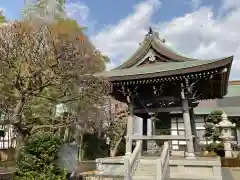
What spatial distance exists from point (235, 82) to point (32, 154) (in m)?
27.7

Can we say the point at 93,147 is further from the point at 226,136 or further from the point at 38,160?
the point at 38,160

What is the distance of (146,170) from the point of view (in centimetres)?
1045

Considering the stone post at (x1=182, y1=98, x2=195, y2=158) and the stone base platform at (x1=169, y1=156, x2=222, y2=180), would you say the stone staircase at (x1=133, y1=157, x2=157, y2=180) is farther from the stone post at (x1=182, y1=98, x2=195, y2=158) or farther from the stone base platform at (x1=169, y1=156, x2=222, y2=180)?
the stone post at (x1=182, y1=98, x2=195, y2=158)

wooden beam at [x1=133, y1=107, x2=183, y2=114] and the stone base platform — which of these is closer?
the stone base platform

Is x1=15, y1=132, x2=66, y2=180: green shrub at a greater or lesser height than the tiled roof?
lesser

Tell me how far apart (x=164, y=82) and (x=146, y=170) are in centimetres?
412

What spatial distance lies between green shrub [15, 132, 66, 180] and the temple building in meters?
4.06

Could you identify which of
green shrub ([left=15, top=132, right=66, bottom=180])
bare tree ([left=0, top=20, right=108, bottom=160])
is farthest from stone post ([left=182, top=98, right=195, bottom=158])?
green shrub ([left=15, top=132, right=66, bottom=180])

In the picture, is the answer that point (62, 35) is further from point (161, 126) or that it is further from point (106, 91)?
point (161, 126)

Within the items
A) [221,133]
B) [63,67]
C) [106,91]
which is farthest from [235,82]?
[63,67]

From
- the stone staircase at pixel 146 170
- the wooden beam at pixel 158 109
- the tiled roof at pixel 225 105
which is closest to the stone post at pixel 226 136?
the tiled roof at pixel 225 105

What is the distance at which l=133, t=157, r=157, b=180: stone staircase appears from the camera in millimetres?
9853

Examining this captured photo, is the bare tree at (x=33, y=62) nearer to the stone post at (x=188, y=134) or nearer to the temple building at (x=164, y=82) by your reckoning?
the temple building at (x=164, y=82)

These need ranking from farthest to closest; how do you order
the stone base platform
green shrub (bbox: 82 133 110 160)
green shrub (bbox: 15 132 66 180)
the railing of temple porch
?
green shrub (bbox: 82 133 110 160) → the stone base platform → the railing of temple porch → green shrub (bbox: 15 132 66 180)
